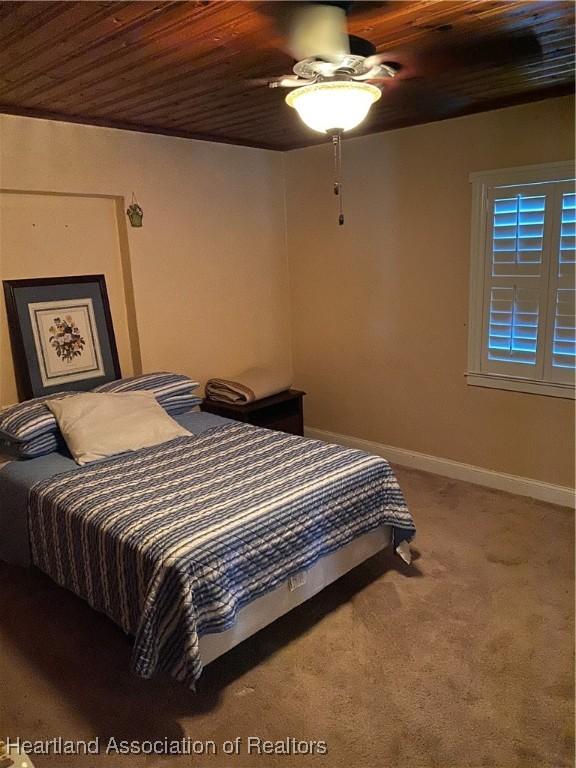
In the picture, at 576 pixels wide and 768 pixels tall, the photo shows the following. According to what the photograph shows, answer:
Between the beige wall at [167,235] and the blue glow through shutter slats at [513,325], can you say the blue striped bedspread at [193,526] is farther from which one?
the blue glow through shutter slats at [513,325]

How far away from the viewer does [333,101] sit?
2070 mm

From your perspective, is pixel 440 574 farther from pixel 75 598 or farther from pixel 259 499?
pixel 75 598

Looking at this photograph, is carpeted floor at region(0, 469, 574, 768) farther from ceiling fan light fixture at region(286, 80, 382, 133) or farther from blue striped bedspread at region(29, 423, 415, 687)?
ceiling fan light fixture at region(286, 80, 382, 133)

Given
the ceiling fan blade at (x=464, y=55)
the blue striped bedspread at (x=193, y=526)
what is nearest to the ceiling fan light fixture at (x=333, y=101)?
the ceiling fan blade at (x=464, y=55)

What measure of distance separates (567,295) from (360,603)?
1.95m

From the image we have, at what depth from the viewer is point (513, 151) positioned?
3.19 meters

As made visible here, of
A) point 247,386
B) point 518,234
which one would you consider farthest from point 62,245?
point 518,234

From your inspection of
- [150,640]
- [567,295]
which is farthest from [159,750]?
[567,295]

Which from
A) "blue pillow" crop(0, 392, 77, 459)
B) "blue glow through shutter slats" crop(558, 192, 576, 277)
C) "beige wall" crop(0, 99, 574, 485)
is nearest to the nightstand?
"beige wall" crop(0, 99, 574, 485)

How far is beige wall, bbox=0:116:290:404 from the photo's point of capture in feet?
10.1

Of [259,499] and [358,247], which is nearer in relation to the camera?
[259,499]

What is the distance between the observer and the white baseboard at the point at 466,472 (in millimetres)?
3358

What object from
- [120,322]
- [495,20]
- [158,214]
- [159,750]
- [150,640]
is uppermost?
[495,20]

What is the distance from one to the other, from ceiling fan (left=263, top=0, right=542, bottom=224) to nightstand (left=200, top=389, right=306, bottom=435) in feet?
6.57
